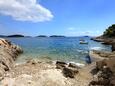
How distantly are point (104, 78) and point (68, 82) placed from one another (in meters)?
3.32

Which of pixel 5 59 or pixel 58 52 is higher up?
pixel 5 59

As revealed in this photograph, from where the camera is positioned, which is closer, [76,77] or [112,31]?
[76,77]

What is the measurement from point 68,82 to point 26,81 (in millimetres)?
3765

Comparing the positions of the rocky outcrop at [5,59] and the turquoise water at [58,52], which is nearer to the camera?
the rocky outcrop at [5,59]

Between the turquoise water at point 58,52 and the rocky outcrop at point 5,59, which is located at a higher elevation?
the rocky outcrop at point 5,59

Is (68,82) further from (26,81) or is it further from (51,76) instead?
A: (26,81)

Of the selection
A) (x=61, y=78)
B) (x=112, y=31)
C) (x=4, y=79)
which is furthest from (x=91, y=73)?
(x=112, y=31)

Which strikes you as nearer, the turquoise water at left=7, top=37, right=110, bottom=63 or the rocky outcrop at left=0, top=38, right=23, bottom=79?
the rocky outcrop at left=0, top=38, right=23, bottom=79

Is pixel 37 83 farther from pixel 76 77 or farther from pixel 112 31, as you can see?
pixel 112 31

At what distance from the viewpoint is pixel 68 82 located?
17516mm

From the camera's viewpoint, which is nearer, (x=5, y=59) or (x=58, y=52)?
(x=5, y=59)

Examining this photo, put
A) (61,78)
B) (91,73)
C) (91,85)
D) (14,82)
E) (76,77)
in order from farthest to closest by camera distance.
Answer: (91,73) < (76,77) < (61,78) < (14,82) < (91,85)

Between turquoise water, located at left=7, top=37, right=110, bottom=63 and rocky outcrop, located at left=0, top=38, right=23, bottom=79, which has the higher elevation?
rocky outcrop, located at left=0, top=38, right=23, bottom=79

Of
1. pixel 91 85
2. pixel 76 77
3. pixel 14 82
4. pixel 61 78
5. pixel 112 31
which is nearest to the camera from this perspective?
pixel 91 85
